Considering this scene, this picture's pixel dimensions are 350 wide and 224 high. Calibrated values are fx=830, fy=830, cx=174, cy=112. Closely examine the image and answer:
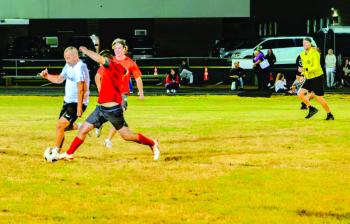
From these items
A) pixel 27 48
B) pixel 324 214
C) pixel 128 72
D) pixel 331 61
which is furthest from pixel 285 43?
pixel 324 214

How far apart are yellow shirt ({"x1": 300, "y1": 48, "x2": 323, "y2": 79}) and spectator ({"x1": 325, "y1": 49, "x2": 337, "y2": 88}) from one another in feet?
58.7

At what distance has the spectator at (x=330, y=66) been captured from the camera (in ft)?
125

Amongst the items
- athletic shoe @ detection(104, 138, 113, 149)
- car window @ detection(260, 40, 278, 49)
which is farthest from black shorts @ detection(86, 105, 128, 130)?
car window @ detection(260, 40, 278, 49)

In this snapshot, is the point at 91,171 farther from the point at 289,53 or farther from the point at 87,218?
the point at 289,53

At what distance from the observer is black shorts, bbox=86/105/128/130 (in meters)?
12.8

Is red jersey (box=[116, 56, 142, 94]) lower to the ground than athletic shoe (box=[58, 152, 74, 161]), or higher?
higher

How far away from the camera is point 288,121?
2067 cm

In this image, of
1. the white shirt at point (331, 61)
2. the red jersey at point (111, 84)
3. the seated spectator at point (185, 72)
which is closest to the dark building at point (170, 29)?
the seated spectator at point (185, 72)

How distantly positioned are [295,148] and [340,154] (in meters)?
1.05

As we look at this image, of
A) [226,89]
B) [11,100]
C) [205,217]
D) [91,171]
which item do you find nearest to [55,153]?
[91,171]

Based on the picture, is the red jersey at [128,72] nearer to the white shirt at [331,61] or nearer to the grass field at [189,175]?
the grass field at [189,175]

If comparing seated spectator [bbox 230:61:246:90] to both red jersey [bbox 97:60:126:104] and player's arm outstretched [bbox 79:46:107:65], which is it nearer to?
red jersey [bbox 97:60:126:104]

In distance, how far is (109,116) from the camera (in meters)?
12.8

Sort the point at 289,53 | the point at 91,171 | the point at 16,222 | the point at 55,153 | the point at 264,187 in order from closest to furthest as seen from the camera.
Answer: the point at 16,222
the point at 264,187
the point at 91,171
the point at 55,153
the point at 289,53
